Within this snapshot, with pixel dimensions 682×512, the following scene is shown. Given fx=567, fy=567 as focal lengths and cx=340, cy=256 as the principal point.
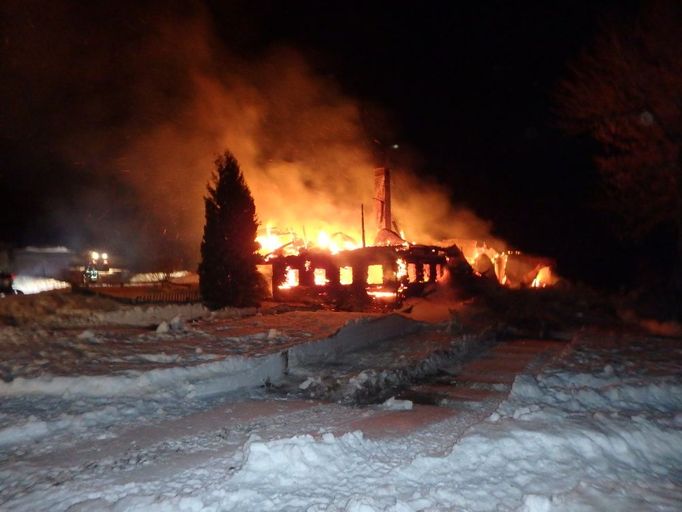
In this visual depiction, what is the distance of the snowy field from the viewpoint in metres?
4.13

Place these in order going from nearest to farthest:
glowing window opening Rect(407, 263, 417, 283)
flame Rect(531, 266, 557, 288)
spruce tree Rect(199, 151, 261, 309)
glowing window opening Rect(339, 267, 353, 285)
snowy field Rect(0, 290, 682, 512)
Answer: snowy field Rect(0, 290, 682, 512), spruce tree Rect(199, 151, 261, 309), glowing window opening Rect(339, 267, 353, 285), glowing window opening Rect(407, 263, 417, 283), flame Rect(531, 266, 557, 288)

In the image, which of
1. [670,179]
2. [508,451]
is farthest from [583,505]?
[670,179]

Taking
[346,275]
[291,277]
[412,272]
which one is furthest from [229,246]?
[412,272]

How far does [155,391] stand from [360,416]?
278 cm

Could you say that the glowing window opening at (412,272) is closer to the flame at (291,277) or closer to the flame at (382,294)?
the flame at (382,294)

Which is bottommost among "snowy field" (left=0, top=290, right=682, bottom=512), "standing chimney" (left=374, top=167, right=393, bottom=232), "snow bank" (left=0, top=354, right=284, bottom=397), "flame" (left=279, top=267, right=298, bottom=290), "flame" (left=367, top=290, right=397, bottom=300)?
"snowy field" (left=0, top=290, right=682, bottom=512)

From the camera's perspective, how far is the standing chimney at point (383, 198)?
3713 cm

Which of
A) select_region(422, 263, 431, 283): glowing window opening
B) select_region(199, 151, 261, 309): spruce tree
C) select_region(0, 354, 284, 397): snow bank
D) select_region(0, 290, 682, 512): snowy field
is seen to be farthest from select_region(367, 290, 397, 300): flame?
select_region(0, 354, 284, 397): snow bank

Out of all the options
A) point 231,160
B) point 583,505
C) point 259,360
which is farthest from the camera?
point 231,160

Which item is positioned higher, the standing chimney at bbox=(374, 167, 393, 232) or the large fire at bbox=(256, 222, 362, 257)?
the standing chimney at bbox=(374, 167, 393, 232)

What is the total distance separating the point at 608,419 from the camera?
5684 millimetres

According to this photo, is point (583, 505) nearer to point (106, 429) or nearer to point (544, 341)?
point (106, 429)

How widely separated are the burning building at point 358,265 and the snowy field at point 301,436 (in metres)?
13.8

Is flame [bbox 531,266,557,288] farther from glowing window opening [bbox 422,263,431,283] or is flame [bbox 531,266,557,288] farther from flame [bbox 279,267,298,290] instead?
flame [bbox 279,267,298,290]
